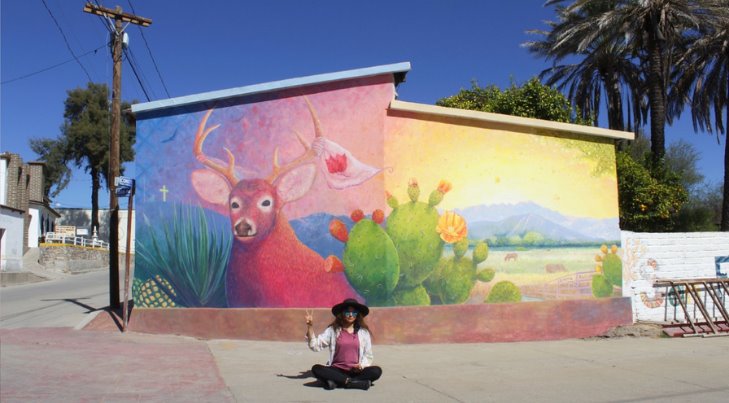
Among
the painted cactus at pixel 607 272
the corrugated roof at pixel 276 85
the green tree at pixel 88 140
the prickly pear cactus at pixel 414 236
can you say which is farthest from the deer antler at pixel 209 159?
the green tree at pixel 88 140

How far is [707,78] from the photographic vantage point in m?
22.1

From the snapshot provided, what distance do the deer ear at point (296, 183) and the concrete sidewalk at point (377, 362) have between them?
8.56ft

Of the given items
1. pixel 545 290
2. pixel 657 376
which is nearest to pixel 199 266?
pixel 545 290

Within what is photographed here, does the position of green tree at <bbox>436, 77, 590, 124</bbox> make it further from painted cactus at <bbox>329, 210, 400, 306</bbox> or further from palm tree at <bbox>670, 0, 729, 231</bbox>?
painted cactus at <bbox>329, 210, 400, 306</bbox>

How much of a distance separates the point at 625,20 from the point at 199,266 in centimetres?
1578

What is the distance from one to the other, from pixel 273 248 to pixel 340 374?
410 cm

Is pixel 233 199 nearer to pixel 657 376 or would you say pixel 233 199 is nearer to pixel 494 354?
pixel 494 354

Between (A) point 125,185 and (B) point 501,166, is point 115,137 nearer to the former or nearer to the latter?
(A) point 125,185

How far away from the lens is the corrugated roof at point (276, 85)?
10.8 m

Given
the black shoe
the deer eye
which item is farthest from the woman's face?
the deer eye

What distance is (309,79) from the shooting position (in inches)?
430

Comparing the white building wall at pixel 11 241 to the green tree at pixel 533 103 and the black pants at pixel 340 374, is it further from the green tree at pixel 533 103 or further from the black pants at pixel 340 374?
the black pants at pixel 340 374

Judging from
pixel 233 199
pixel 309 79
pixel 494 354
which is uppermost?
pixel 309 79

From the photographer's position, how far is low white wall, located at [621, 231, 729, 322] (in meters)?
11.8
